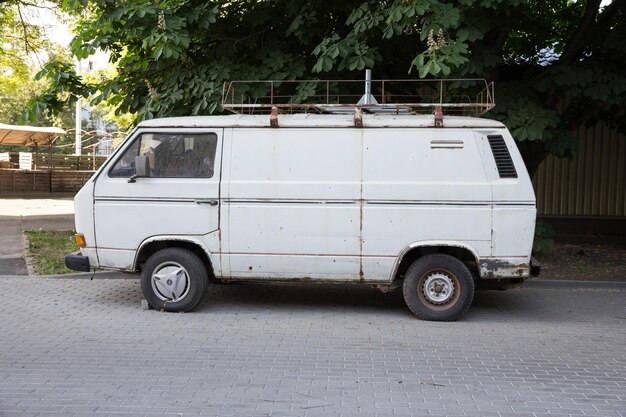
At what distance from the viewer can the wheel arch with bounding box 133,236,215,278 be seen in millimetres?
8630

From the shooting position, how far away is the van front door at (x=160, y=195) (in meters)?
8.59

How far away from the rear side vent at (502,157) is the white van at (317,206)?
0.01 metres

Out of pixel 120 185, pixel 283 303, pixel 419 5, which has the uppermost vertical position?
pixel 419 5

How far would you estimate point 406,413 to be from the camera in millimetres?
5293

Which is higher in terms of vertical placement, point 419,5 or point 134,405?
point 419,5

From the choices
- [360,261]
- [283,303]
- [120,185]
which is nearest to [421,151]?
[360,261]

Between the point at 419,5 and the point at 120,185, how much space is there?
13.5 feet

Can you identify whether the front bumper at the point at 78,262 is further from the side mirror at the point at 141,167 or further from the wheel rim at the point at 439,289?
the wheel rim at the point at 439,289

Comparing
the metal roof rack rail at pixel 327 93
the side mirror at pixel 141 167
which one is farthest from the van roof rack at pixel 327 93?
the side mirror at pixel 141 167

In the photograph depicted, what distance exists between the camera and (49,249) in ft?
43.9

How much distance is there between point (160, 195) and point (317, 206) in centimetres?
183

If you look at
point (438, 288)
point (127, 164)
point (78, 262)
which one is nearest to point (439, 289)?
point (438, 288)

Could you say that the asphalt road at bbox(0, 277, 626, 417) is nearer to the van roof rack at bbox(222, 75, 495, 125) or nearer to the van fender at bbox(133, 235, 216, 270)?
the van fender at bbox(133, 235, 216, 270)

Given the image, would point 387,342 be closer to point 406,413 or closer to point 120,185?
point 406,413
